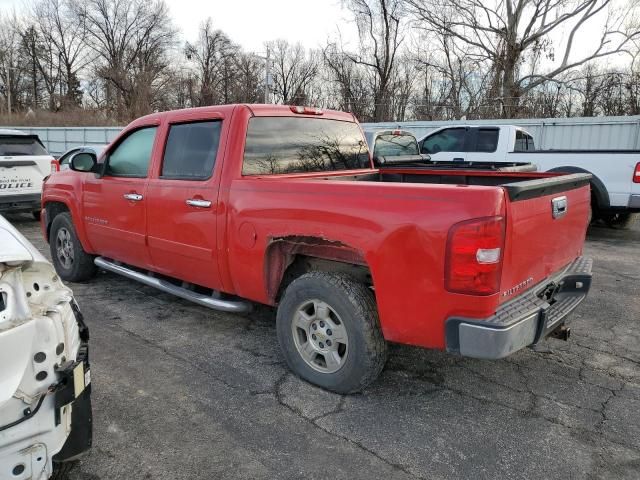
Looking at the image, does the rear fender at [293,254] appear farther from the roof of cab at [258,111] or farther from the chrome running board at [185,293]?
the roof of cab at [258,111]

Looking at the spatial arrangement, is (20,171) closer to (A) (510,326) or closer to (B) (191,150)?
(B) (191,150)

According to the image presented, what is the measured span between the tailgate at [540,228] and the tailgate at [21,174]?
8718 mm

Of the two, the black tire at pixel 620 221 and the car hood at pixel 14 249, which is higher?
the car hood at pixel 14 249

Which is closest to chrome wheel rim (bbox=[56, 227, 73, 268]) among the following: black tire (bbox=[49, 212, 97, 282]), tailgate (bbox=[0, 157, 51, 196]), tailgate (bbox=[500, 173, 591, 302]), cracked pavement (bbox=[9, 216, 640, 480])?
black tire (bbox=[49, 212, 97, 282])

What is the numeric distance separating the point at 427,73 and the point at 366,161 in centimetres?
2598

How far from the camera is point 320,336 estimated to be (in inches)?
131

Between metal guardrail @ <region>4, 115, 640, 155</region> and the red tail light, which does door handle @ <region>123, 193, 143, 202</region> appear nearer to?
the red tail light

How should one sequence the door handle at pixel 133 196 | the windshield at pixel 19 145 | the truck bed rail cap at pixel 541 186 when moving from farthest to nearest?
the windshield at pixel 19 145 < the door handle at pixel 133 196 < the truck bed rail cap at pixel 541 186

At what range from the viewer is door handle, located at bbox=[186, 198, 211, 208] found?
381 cm

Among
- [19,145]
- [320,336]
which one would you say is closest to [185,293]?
[320,336]

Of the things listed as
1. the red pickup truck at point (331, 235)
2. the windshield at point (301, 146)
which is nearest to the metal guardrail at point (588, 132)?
the windshield at point (301, 146)

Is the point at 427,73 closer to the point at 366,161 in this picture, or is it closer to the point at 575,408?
the point at 366,161

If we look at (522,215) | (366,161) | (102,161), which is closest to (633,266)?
(366,161)

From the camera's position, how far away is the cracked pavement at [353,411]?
8.59ft
